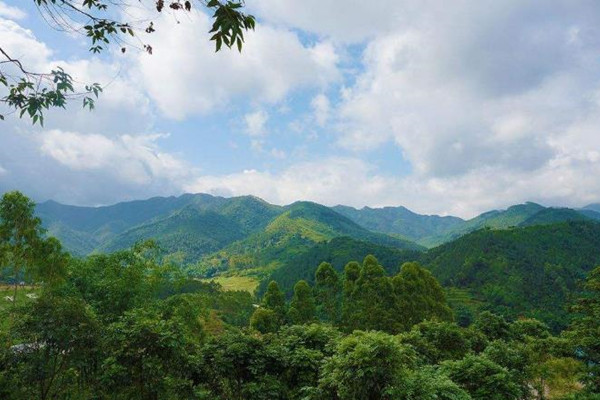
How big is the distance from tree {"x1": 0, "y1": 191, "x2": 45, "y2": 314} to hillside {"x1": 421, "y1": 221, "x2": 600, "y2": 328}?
9846 centimetres

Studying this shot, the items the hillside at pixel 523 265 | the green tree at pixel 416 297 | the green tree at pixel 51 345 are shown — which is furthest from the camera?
the hillside at pixel 523 265

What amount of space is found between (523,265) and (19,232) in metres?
138

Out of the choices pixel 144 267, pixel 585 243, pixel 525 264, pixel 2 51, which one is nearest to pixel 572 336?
pixel 144 267

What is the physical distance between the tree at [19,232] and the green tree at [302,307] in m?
24.5

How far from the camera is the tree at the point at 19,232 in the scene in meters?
27.6

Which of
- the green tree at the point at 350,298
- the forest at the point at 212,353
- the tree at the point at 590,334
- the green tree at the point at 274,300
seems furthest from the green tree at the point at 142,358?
the green tree at the point at 274,300

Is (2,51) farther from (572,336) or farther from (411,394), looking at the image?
(572,336)

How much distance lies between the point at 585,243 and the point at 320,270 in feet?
470

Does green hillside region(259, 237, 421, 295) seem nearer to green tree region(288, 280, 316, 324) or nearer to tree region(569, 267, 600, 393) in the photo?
green tree region(288, 280, 316, 324)

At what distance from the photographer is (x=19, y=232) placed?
2789 cm

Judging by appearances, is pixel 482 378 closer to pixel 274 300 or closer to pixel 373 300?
pixel 373 300

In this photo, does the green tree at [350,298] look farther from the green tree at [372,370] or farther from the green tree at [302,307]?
the green tree at [372,370]

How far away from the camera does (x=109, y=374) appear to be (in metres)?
11.2

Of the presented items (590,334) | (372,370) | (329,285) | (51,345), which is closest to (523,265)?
(329,285)
